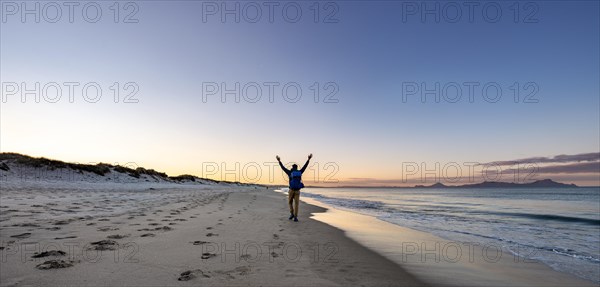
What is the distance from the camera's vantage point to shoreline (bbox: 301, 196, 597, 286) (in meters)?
5.29

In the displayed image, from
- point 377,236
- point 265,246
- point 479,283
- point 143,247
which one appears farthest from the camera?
point 377,236

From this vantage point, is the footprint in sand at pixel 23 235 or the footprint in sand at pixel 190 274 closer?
the footprint in sand at pixel 190 274

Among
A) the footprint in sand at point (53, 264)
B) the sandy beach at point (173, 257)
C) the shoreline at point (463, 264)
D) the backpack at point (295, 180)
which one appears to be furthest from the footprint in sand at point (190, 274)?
the backpack at point (295, 180)

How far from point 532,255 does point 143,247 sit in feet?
30.8

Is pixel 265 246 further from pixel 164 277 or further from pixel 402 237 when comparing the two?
pixel 402 237

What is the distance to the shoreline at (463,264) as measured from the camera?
17.4 ft

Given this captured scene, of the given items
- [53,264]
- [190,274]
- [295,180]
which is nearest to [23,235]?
[53,264]

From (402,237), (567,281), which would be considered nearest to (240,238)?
(402,237)

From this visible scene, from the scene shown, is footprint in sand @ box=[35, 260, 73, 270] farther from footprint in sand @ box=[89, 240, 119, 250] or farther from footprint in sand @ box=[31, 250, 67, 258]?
footprint in sand @ box=[89, 240, 119, 250]

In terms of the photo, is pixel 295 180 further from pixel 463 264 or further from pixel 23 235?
pixel 23 235

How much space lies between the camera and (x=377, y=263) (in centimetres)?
590

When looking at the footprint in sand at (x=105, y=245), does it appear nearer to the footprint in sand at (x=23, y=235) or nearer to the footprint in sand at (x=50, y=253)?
the footprint in sand at (x=50, y=253)

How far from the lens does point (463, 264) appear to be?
6.34 meters

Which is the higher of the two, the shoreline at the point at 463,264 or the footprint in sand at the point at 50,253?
the footprint in sand at the point at 50,253
